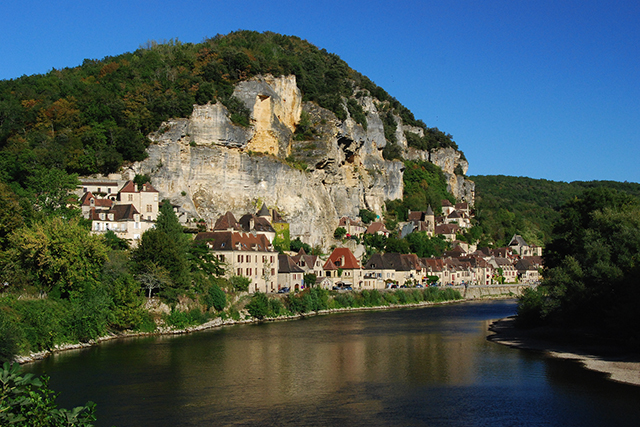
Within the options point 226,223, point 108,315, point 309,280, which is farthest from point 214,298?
point 309,280

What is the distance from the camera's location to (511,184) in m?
188

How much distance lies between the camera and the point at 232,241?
186ft

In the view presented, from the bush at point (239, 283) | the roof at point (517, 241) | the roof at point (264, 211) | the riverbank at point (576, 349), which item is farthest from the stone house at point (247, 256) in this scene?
the roof at point (517, 241)

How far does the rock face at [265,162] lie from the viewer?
69875 millimetres

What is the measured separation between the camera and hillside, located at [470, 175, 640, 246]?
423ft

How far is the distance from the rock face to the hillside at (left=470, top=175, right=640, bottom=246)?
4437 centimetres

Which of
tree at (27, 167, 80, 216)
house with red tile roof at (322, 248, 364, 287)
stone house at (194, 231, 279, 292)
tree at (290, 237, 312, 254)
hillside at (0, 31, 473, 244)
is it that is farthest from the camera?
tree at (290, 237, 312, 254)

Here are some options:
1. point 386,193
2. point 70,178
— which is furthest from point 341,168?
point 70,178

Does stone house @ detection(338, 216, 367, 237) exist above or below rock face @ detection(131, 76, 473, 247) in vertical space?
below

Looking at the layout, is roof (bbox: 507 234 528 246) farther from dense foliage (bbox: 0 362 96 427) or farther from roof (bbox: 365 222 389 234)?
dense foliage (bbox: 0 362 96 427)

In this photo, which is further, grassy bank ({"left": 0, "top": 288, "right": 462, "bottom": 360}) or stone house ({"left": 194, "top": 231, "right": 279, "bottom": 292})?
stone house ({"left": 194, "top": 231, "right": 279, "bottom": 292})

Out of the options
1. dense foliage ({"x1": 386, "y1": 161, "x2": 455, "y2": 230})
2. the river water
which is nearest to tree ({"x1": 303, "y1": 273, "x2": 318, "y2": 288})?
the river water

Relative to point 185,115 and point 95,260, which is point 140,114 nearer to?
point 185,115

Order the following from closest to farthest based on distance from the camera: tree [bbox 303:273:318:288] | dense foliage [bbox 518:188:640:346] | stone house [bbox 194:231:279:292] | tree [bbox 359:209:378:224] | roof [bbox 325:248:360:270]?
dense foliage [bbox 518:188:640:346] → stone house [bbox 194:231:279:292] → tree [bbox 303:273:318:288] → roof [bbox 325:248:360:270] → tree [bbox 359:209:378:224]
